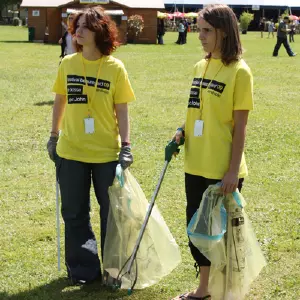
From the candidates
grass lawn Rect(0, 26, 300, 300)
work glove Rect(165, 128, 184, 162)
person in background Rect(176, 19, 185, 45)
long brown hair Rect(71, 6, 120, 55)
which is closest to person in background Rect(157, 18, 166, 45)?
person in background Rect(176, 19, 185, 45)

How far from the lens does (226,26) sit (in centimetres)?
363

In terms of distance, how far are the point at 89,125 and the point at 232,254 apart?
1162 millimetres

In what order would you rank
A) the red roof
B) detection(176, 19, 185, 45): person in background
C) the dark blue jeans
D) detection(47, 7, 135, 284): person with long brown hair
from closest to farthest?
detection(47, 7, 135, 284): person with long brown hair
the dark blue jeans
detection(176, 19, 185, 45): person in background
the red roof

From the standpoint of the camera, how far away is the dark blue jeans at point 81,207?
4230mm

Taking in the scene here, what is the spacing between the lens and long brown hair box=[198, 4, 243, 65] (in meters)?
3.63

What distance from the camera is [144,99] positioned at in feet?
44.1

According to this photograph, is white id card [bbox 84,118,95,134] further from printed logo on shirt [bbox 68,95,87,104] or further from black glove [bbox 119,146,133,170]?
black glove [bbox 119,146,133,170]

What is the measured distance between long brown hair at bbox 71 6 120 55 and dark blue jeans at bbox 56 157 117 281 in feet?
2.38

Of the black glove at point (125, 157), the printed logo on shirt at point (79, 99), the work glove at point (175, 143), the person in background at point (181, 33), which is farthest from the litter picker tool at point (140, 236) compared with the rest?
the person in background at point (181, 33)

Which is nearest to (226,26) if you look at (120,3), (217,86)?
(217,86)

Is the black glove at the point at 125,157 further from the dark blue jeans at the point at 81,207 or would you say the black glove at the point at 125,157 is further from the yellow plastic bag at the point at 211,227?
the yellow plastic bag at the point at 211,227

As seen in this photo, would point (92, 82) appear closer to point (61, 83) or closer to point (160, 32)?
point (61, 83)

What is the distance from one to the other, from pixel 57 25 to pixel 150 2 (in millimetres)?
5170

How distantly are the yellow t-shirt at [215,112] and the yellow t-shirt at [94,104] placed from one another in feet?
1.69
